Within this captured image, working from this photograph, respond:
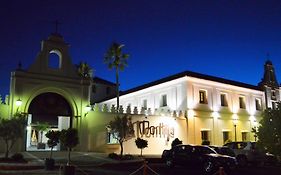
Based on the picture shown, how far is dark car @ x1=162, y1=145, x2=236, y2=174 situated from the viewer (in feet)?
63.4

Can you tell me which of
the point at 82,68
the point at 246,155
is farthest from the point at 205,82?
the point at 82,68

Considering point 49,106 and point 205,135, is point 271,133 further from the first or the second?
point 205,135

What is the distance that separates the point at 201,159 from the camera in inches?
786

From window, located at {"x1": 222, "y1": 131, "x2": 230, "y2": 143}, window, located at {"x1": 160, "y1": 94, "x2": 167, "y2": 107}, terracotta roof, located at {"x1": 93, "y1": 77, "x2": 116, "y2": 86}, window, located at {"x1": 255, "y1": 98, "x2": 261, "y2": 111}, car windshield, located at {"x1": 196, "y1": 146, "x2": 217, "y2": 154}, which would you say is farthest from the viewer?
terracotta roof, located at {"x1": 93, "y1": 77, "x2": 116, "y2": 86}

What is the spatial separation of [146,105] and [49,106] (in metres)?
17.0

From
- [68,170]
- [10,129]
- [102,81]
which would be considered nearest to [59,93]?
[10,129]

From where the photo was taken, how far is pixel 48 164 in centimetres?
1827

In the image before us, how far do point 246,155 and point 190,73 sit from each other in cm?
1415

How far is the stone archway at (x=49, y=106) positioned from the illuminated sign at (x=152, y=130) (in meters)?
7.10

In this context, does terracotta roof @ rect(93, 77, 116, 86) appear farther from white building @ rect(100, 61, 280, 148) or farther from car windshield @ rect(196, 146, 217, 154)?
car windshield @ rect(196, 146, 217, 154)

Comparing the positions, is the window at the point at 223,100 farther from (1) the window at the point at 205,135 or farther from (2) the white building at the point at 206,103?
(1) the window at the point at 205,135

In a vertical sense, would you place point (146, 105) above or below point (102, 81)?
below

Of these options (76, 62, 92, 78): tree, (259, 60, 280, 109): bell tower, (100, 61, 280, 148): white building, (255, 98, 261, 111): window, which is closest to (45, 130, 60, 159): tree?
(100, 61, 280, 148): white building

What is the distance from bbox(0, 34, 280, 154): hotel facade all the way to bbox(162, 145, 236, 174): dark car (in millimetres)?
10480
